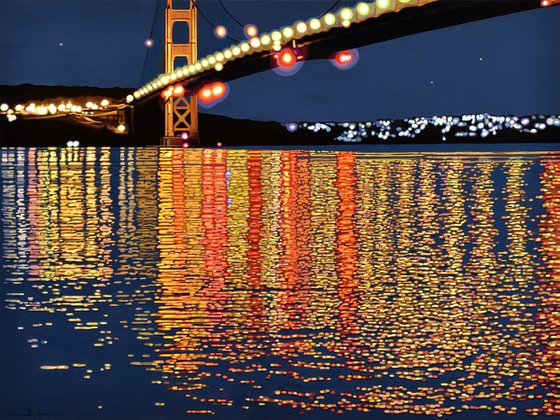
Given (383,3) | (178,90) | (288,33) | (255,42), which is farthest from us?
(178,90)

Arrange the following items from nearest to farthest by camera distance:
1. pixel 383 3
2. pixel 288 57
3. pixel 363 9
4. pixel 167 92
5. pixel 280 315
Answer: pixel 280 315 < pixel 383 3 < pixel 363 9 < pixel 288 57 < pixel 167 92

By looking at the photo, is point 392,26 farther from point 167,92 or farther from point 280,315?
point 280,315

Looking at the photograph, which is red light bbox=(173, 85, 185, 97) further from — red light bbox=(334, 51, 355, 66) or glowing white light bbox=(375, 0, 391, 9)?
glowing white light bbox=(375, 0, 391, 9)

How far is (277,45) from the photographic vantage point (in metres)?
35.5

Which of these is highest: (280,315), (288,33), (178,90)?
(178,90)

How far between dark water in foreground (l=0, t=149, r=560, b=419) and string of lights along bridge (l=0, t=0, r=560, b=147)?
15729 millimetres

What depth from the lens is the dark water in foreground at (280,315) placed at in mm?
3781

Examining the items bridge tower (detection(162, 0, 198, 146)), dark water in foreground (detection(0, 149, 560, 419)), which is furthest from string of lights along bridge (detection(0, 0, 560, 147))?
dark water in foreground (detection(0, 149, 560, 419))

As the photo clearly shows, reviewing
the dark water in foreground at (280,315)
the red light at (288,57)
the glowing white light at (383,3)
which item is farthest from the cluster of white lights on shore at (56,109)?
the dark water in foreground at (280,315)

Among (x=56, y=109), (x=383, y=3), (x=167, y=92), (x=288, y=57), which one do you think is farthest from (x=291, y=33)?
(x=56, y=109)

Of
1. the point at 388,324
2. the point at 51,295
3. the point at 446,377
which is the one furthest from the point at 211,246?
the point at 446,377

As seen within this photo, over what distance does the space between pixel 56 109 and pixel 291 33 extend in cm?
4159

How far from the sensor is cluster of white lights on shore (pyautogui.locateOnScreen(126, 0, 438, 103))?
89.9 feet

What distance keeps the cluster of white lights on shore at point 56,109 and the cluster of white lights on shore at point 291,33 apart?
20657mm
